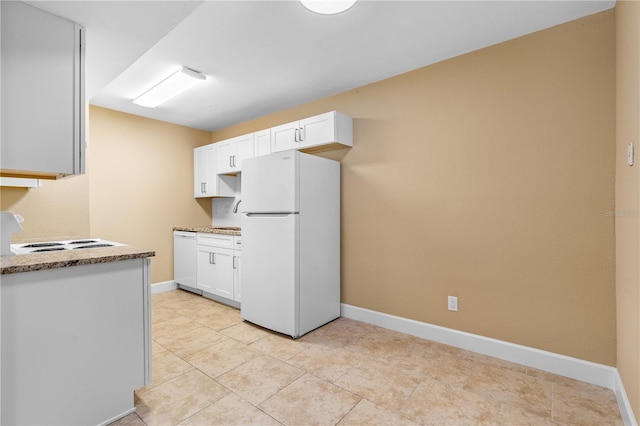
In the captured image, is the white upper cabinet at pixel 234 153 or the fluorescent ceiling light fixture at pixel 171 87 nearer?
the fluorescent ceiling light fixture at pixel 171 87

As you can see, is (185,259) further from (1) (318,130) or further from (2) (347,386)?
(2) (347,386)

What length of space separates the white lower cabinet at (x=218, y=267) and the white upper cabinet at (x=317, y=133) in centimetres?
130

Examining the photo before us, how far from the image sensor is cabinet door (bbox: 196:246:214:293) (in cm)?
383

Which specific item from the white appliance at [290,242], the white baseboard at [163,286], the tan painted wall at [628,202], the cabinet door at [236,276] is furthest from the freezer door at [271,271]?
the tan painted wall at [628,202]

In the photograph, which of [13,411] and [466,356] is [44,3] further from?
[466,356]

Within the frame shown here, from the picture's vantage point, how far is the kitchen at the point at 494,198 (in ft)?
6.49

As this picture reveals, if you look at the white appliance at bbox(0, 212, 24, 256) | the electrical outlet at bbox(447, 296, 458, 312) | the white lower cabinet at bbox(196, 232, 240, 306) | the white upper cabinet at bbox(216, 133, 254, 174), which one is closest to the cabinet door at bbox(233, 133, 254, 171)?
the white upper cabinet at bbox(216, 133, 254, 174)

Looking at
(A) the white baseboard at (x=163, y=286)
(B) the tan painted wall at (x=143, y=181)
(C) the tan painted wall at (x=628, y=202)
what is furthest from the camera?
(A) the white baseboard at (x=163, y=286)

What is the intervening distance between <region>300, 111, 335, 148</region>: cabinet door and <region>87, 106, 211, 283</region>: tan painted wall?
229cm

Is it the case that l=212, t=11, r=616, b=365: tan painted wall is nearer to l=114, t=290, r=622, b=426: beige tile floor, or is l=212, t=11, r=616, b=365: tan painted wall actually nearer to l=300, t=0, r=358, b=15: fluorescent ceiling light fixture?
l=114, t=290, r=622, b=426: beige tile floor

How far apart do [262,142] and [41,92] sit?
7.15 feet

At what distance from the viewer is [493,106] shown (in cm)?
237


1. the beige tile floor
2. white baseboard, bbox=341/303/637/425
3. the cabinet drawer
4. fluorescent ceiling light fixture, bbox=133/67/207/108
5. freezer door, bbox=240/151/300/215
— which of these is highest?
fluorescent ceiling light fixture, bbox=133/67/207/108

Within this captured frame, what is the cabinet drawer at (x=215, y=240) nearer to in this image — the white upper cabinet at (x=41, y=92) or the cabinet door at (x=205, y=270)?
the cabinet door at (x=205, y=270)
